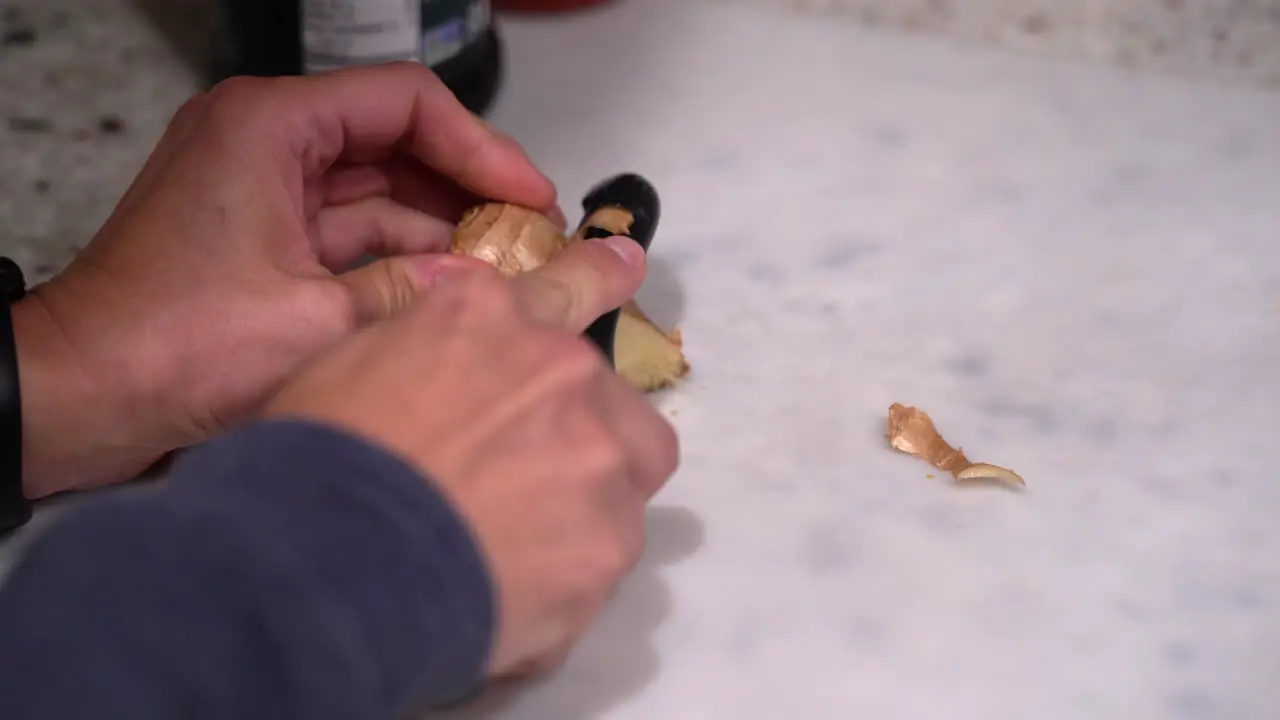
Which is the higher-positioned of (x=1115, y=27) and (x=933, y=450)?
Result: (x=1115, y=27)

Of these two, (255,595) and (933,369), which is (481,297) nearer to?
(255,595)

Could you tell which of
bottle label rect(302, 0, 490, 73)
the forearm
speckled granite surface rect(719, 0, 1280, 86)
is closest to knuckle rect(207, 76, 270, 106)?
bottle label rect(302, 0, 490, 73)

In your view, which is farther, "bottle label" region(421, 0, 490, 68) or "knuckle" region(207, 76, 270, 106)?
"bottle label" region(421, 0, 490, 68)

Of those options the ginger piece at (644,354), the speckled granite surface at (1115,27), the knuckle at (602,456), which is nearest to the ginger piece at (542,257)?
the ginger piece at (644,354)

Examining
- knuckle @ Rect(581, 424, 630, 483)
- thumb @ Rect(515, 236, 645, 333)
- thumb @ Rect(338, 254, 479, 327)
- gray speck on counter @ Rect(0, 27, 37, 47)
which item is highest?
gray speck on counter @ Rect(0, 27, 37, 47)

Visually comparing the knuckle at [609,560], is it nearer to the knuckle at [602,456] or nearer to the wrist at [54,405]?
the knuckle at [602,456]

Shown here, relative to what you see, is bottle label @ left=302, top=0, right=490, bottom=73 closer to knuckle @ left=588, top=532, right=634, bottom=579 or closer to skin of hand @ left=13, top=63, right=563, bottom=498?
skin of hand @ left=13, top=63, right=563, bottom=498

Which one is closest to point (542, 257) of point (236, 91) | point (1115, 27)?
point (236, 91)
